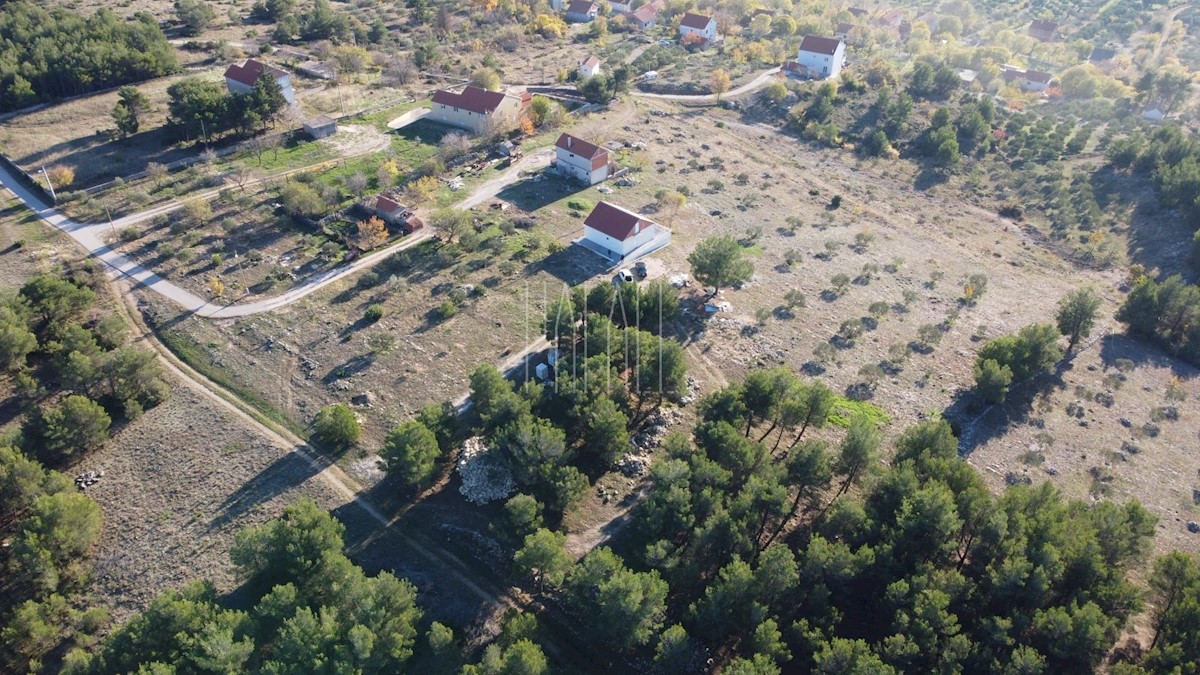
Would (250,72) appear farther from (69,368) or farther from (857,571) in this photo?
(857,571)

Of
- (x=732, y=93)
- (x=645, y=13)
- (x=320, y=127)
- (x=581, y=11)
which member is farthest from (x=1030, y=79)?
(x=320, y=127)

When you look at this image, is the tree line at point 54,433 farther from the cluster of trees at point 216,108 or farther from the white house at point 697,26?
the white house at point 697,26

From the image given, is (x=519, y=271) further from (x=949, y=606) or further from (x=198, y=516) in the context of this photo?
(x=949, y=606)

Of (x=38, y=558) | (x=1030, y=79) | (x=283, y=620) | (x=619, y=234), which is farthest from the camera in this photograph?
(x=1030, y=79)

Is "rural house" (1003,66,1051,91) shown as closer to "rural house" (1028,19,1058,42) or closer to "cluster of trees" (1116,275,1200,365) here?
"rural house" (1028,19,1058,42)

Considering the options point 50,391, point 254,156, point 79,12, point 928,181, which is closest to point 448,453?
point 50,391

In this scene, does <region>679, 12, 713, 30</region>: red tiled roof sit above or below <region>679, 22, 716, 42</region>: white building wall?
above

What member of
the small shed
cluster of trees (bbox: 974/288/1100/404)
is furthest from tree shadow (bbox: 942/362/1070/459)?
the small shed
